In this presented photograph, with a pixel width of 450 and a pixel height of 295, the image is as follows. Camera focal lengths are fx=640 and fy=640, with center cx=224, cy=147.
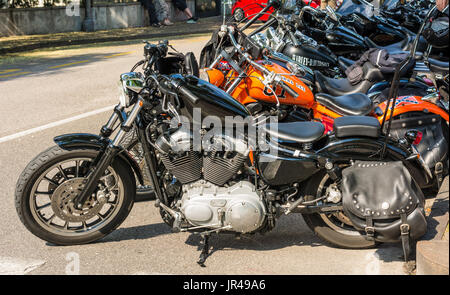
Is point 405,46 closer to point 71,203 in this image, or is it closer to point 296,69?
point 296,69

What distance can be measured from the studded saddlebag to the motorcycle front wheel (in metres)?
1.62

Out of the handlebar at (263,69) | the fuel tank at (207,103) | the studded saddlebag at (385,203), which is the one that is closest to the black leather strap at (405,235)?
the studded saddlebag at (385,203)

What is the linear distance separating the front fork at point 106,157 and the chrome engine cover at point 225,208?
61 cm

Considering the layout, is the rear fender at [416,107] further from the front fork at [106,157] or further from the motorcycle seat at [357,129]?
the front fork at [106,157]

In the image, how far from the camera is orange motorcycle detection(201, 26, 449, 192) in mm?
5738

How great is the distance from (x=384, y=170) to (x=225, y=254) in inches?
51.3

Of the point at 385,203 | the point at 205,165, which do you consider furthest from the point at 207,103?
the point at 385,203

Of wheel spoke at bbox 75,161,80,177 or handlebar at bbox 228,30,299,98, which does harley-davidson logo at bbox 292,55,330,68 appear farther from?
wheel spoke at bbox 75,161,80,177

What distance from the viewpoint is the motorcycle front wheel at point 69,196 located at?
4543 mm

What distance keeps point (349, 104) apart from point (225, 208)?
1.77 m

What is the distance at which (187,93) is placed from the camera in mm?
4277

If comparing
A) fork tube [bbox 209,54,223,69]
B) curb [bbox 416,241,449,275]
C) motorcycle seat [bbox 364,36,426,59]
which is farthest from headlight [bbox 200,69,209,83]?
motorcycle seat [bbox 364,36,426,59]

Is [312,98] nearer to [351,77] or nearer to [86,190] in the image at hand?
[351,77]
